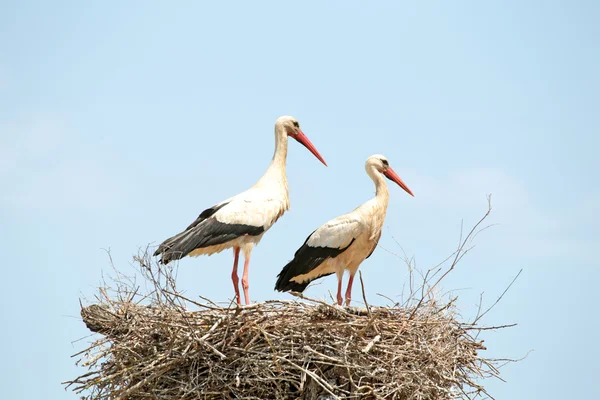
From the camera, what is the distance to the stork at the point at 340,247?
995 centimetres

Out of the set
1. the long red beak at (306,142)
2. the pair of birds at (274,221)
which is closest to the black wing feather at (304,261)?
the pair of birds at (274,221)

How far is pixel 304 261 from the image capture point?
9.99m

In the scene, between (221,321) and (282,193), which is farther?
(282,193)

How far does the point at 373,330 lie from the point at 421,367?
49 centimetres

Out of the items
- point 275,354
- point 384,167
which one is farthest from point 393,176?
point 275,354

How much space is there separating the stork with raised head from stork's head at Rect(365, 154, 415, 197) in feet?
3.56

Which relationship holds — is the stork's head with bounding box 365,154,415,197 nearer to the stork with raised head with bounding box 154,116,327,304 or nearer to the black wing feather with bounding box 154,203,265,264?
the stork with raised head with bounding box 154,116,327,304

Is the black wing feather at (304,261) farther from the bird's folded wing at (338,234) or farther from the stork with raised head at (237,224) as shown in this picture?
the stork with raised head at (237,224)

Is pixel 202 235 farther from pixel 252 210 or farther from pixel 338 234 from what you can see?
pixel 338 234

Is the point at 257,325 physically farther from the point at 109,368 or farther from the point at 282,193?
the point at 282,193

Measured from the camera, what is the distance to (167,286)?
753 cm

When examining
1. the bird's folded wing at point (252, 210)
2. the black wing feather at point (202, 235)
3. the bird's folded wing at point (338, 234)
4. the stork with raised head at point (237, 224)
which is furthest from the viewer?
the bird's folded wing at point (338, 234)

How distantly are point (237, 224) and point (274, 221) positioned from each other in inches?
19.0

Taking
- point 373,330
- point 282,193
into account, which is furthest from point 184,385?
point 282,193
